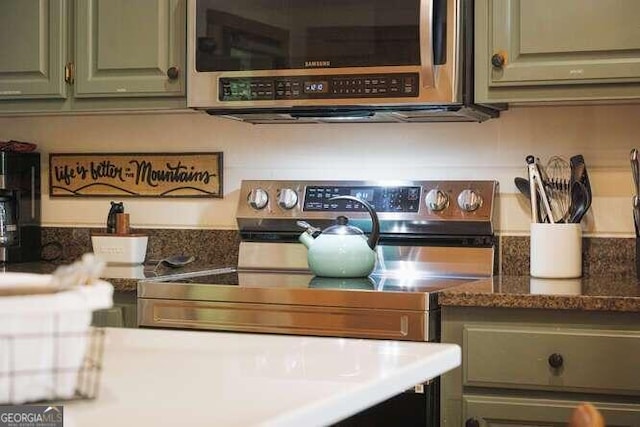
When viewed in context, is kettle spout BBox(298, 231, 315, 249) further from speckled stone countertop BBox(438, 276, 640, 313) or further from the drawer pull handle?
the drawer pull handle

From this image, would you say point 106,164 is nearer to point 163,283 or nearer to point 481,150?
point 163,283

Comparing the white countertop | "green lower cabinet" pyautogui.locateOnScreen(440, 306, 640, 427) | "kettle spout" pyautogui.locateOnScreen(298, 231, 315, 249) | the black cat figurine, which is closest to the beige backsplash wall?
the black cat figurine

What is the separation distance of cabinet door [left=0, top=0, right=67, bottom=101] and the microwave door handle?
113cm

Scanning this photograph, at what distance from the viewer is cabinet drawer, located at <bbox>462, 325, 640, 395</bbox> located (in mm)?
2244

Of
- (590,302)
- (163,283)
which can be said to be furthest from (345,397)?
(163,283)

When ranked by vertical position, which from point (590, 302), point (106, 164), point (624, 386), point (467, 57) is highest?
point (467, 57)

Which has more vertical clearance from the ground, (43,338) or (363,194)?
(363,194)

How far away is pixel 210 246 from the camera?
3225 millimetres

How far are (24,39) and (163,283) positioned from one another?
102 centimetres

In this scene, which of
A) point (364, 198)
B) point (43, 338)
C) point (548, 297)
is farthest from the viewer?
point (364, 198)

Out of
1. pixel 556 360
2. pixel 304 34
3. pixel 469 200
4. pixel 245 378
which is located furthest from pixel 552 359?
pixel 245 378

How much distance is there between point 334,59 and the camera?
2.74 metres

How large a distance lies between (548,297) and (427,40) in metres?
0.75

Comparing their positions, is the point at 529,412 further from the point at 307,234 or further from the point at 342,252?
the point at 307,234
